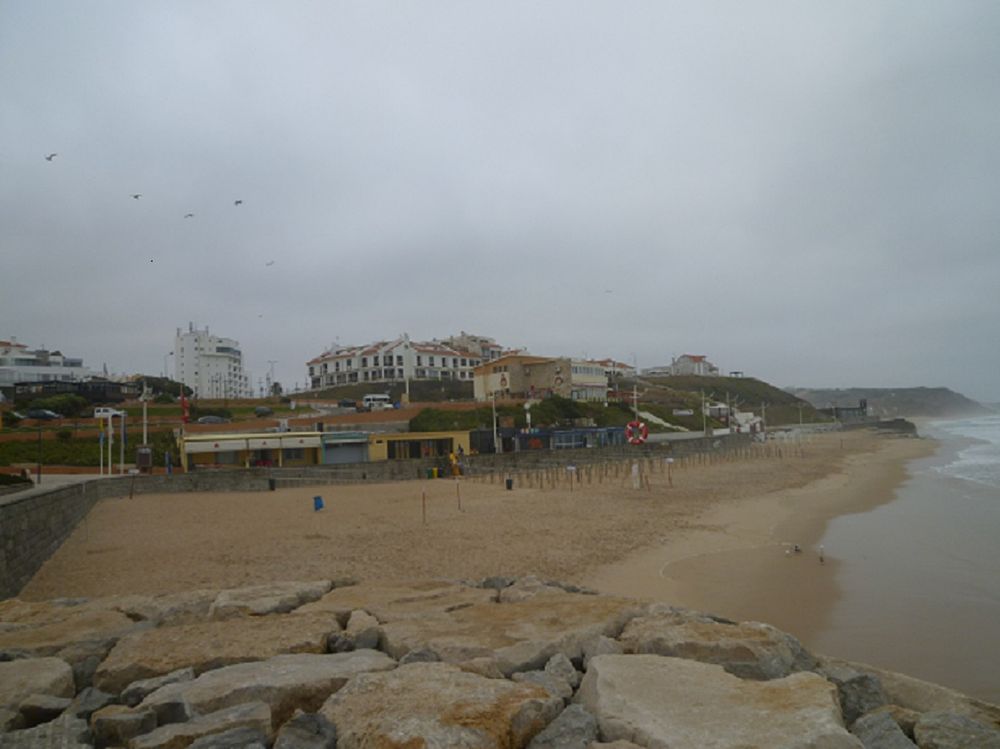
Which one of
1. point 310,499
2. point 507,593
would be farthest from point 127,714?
point 310,499

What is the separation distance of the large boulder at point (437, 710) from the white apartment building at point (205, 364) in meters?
106

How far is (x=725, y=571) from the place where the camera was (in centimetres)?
1279

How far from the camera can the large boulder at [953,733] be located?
3.38 m

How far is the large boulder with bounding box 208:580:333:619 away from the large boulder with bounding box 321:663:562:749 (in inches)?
107

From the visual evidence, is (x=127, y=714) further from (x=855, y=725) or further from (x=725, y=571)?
(x=725, y=571)

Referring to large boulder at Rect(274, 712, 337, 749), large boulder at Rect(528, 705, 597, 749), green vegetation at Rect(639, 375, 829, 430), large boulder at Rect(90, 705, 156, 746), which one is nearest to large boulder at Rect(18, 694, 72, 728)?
large boulder at Rect(90, 705, 156, 746)

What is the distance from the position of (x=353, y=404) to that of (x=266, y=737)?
6039 centimetres

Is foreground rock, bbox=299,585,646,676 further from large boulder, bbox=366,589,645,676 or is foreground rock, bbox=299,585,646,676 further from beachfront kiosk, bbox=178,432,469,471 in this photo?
beachfront kiosk, bbox=178,432,469,471

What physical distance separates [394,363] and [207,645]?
79.4 m

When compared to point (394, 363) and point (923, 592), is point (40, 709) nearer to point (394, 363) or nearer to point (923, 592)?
point (923, 592)

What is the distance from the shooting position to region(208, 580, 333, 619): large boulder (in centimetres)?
606

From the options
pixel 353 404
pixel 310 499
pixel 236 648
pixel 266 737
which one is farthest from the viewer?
pixel 353 404

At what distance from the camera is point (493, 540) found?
1571 cm

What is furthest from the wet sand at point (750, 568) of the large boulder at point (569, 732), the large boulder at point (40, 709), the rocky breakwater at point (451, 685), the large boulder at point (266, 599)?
the large boulder at point (40, 709)
